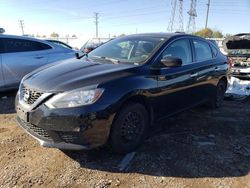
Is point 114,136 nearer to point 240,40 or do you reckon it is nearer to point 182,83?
point 182,83

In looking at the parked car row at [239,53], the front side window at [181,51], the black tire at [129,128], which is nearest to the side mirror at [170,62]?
the front side window at [181,51]

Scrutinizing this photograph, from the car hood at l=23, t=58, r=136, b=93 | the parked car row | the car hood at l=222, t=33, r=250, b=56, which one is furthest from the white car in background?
the car hood at l=222, t=33, r=250, b=56

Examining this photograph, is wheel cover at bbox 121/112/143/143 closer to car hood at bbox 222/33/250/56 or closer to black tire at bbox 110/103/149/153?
black tire at bbox 110/103/149/153

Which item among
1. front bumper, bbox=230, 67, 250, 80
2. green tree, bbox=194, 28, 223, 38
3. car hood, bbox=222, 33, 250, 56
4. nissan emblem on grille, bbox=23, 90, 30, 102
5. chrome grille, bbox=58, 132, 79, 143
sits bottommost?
green tree, bbox=194, 28, 223, 38

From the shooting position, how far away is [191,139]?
15.9 feet

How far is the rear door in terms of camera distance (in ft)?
23.3

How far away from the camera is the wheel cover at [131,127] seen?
4055 millimetres

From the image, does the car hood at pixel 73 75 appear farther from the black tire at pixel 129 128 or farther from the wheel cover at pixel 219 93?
the wheel cover at pixel 219 93

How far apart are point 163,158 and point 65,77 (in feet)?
5.49

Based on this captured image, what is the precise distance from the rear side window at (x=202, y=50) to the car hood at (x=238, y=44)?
162 inches

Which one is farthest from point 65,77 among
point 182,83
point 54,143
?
point 182,83

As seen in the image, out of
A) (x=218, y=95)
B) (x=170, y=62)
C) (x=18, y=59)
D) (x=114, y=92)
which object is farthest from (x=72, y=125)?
(x=18, y=59)

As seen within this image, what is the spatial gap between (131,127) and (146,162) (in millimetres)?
504

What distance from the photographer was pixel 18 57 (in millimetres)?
7297
